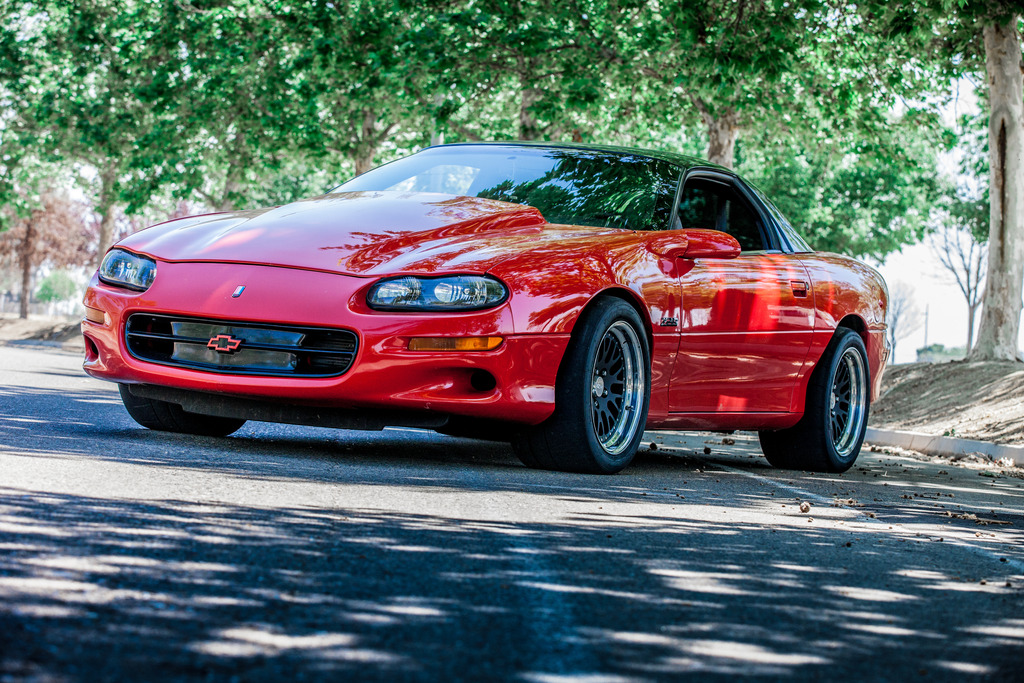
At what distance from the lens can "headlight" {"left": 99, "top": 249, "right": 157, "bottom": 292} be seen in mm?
5559

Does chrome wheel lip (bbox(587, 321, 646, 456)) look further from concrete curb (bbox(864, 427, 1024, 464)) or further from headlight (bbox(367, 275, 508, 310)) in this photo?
concrete curb (bbox(864, 427, 1024, 464))

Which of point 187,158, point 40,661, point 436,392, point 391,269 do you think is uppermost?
point 187,158

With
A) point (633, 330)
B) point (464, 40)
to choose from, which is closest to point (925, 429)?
point (633, 330)

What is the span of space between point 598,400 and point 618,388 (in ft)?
0.52

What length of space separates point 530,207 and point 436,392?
4.50 feet

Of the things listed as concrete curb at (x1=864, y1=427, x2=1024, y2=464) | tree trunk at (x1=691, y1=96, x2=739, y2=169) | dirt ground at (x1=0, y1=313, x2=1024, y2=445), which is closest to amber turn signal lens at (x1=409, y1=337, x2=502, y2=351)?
concrete curb at (x1=864, y1=427, x2=1024, y2=464)

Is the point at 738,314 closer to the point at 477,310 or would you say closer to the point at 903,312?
the point at 477,310

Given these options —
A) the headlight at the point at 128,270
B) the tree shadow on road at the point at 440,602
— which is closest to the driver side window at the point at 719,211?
the headlight at the point at 128,270

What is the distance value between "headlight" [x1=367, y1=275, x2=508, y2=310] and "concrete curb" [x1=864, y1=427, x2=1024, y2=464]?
592 centimetres

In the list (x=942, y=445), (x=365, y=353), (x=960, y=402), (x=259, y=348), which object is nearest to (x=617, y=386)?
(x=365, y=353)

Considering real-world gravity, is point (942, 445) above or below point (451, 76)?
below

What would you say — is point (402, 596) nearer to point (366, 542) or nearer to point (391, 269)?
point (366, 542)

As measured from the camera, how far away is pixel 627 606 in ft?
9.85

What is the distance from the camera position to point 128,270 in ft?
18.5
